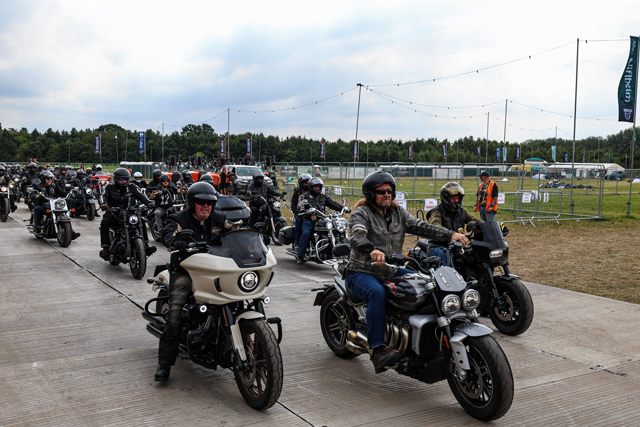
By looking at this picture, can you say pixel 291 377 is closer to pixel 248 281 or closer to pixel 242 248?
pixel 248 281

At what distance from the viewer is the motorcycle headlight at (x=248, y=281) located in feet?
13.9

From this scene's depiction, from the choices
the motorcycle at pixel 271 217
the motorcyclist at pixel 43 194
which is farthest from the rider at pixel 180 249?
the motorcyclist at pixel 43 194

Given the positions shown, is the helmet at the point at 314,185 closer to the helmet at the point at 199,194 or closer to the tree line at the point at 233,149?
the helmet at the point at 199,194

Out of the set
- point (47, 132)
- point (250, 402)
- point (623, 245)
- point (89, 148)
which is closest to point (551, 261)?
point (623, 245)

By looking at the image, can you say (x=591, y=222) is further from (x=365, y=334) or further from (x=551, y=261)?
(x=365, y=334)

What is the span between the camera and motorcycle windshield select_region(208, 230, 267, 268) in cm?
427

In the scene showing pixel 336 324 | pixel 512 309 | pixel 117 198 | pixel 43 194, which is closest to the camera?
pixel 336 324

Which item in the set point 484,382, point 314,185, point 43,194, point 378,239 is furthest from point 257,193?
point 484,382

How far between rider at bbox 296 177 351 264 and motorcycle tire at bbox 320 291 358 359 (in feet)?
17.4

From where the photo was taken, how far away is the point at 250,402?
432 centimetres

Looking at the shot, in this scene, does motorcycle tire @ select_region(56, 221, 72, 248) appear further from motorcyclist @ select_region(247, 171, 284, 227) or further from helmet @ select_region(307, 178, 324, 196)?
helmet @ select_region(307, 178, 324, 196)

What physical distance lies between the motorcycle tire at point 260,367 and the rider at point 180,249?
2.25 ft

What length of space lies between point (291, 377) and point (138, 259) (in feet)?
16.9

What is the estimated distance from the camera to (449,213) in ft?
23.5
